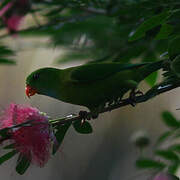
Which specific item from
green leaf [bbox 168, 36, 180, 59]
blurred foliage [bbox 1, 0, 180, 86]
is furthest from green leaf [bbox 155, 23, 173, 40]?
green leaf [bbox 168, 36, 180, 59]

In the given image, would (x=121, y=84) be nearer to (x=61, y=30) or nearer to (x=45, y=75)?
(x=45, y=75)

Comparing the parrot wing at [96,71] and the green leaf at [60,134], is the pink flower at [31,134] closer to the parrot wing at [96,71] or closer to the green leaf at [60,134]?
the green leaf at [60,134]

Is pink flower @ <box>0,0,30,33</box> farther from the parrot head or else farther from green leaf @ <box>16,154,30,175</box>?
green leaf @ <box>16,154,30,175</box>

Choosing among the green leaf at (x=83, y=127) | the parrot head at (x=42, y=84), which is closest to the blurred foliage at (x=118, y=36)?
the green leaf at (x=83, y=127)

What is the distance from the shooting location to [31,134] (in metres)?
1.75

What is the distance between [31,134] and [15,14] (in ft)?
6.46

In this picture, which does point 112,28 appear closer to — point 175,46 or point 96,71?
point 96,71

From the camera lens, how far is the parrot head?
225 centimetres

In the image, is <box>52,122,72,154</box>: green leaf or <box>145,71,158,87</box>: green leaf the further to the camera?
<box>145,71,158,87</box>: green leaf

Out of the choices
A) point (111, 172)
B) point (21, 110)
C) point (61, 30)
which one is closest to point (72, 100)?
point (21, 110)

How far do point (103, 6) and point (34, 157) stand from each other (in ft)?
3.75

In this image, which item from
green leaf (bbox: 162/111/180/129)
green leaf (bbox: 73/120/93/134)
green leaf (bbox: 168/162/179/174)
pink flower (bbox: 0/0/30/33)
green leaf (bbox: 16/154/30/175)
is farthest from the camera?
pink flower (bbox: 0/0/30/33)

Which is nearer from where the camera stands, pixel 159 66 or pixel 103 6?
pixel 159 66

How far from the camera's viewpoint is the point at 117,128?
577cm
